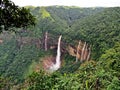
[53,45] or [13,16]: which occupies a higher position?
[13,16]

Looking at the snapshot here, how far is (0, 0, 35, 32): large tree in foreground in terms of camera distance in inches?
341

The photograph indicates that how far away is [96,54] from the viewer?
54.4 m

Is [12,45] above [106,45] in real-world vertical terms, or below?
below

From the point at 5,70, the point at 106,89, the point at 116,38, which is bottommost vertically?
the point at 5,70

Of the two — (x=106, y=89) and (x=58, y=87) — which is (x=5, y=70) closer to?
(x=58, y=87)

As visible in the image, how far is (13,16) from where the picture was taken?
28.9 feet

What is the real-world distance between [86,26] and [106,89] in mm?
55490

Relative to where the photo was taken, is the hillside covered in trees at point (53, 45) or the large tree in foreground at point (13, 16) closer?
the large tree in foreground at point (13, 16)

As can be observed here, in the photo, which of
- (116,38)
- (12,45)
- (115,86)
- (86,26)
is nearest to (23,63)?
(12,45)

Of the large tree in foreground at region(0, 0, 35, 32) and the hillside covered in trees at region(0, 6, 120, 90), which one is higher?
the large tree in foreground at region(0, 0, 35, 32)

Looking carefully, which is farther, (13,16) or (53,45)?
(53,45)

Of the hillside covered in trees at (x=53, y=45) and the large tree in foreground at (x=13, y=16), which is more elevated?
the large tree in foreground at (x=13, y=16)

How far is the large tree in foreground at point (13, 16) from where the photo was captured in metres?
8.66

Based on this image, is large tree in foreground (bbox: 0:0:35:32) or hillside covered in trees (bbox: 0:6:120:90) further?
hillside covered in trees (bbox: 0:6:120:90)
